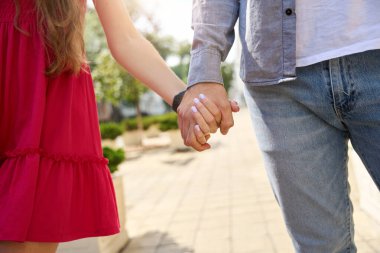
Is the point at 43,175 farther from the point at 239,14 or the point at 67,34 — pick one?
the point at 239,14

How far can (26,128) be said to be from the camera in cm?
111

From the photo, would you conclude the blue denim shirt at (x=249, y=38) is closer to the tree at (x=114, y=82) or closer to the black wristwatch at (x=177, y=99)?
the black wristwatch at (x=177, y=99)

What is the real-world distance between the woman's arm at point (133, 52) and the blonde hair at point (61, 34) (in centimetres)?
22

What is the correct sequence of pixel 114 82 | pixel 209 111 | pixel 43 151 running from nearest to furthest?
1. pixel 43 151
2. pixel 209 111
3. pixel 114 82

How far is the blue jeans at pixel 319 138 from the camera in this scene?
4.01 feet

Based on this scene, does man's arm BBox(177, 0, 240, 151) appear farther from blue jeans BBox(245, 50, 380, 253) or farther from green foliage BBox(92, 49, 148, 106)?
green foliage BBox(92, 49, 148, 106)

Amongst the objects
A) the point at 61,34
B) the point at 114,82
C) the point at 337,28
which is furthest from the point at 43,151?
the point at 114,82

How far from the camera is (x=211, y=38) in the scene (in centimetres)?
140

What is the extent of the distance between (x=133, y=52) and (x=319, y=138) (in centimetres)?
64

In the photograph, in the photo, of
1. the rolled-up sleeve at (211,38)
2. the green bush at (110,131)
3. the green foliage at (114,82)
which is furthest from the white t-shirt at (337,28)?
the green foliage at (114,82)

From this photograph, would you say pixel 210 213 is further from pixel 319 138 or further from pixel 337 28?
Result: pixel 337 28

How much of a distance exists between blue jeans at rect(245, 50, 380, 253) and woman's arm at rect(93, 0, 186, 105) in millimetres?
264

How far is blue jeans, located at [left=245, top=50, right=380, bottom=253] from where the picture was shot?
1.22 metres

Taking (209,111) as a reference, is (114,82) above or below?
below
